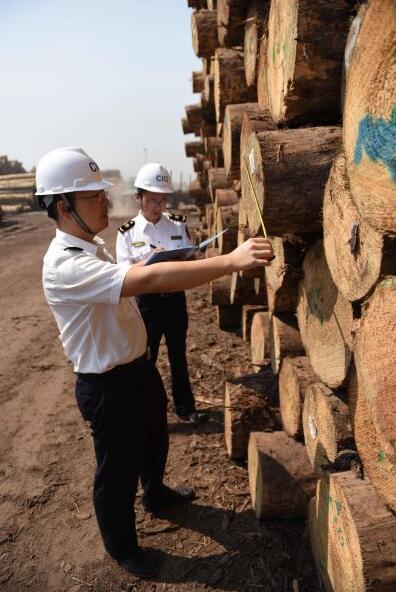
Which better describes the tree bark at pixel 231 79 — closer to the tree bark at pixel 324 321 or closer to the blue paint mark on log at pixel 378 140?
the tree bark at pixel 324 321

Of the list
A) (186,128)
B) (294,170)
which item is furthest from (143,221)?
(186,128)

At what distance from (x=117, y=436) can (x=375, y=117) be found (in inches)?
73.7

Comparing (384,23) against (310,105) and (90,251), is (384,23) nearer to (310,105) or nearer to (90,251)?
(310,105)

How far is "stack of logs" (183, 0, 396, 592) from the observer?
1.46 m

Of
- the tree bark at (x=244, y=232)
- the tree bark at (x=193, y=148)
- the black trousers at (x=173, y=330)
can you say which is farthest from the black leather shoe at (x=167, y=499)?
the tree bark at (x=193, y=148)

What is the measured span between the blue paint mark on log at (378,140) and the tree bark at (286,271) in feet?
3.15

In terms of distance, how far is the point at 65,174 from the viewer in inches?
88.9

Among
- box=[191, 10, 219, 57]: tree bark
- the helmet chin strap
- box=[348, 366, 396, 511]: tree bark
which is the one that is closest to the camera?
box=[348, 366, 396, 511]: tree bark

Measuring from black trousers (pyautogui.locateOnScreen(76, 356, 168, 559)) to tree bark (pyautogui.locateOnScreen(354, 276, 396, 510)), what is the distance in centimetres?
119

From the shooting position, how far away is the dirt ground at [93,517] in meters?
2.57

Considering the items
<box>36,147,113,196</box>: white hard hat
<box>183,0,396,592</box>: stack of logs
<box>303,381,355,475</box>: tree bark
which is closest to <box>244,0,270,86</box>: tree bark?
<box>183,0,396,592</box>: stack of logs

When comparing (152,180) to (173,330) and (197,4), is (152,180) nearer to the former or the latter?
(173,330)

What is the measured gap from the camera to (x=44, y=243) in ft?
40.9

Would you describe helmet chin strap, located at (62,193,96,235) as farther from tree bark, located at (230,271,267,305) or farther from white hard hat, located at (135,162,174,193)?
tree bark, located at (230,271,267,305)
